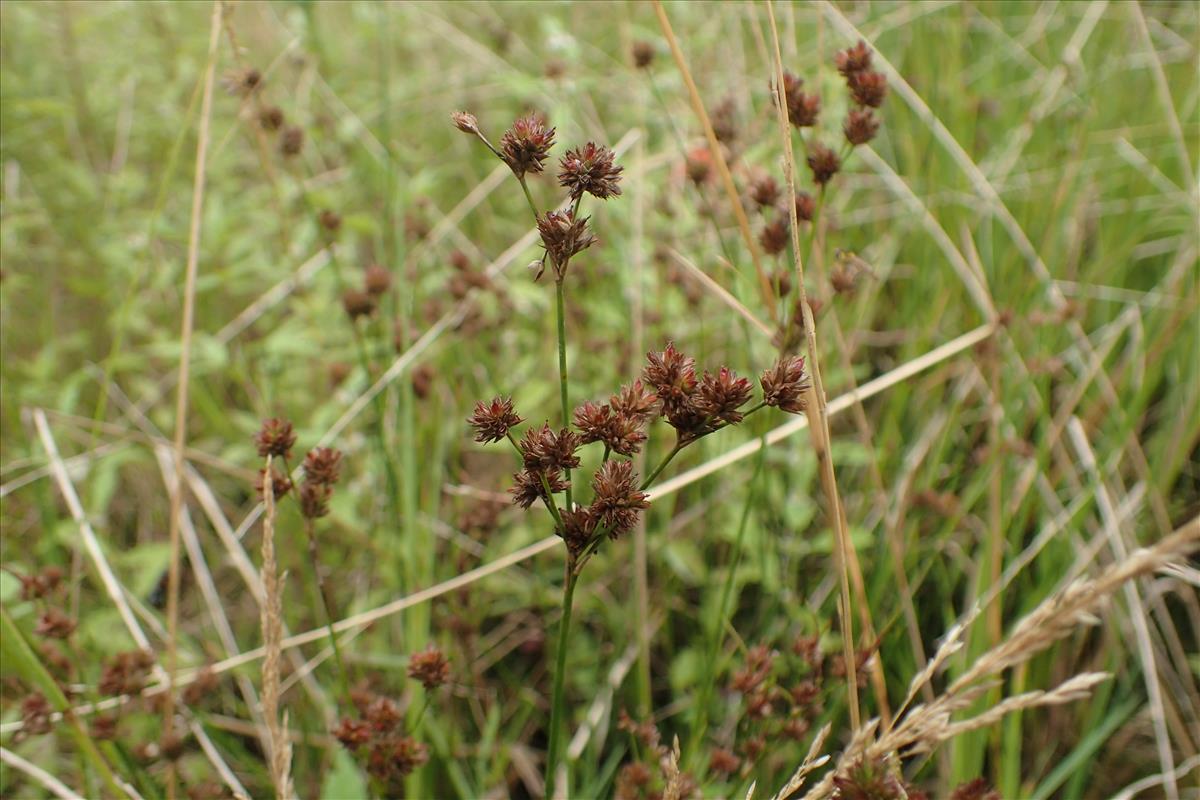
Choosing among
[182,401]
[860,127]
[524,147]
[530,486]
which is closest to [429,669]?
[530,486]

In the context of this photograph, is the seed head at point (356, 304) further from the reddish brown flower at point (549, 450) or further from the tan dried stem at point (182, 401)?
the reddish brown flower at point (549, 450)

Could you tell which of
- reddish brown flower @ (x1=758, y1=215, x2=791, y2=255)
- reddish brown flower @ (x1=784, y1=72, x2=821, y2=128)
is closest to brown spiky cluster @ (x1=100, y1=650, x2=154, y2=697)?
reddish brown flower @ (x1=758, y1=215, x2=791, y2=255)

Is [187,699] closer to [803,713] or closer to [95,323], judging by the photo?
[803,713]

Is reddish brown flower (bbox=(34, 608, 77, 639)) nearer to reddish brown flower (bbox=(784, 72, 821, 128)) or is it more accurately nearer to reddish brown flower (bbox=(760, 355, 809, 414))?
reddish brown flower (bbox=(760, 355, 809, 414))

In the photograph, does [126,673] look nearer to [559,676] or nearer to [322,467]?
[322,467]

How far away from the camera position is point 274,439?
3.54 feet

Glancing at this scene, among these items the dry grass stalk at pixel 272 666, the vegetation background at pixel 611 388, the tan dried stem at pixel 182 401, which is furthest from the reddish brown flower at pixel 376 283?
the dry grass stalk at pixel 272 666

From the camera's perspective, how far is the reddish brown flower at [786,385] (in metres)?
0.83

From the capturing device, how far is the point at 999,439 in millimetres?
1671

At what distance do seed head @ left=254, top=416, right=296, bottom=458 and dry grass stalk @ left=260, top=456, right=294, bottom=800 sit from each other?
72 millimetres

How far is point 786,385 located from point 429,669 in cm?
60

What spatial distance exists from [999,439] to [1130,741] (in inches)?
26.9

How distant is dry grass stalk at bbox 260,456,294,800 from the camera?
94 cm

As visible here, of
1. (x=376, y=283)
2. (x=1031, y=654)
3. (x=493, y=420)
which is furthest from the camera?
(x=376, y=283)
